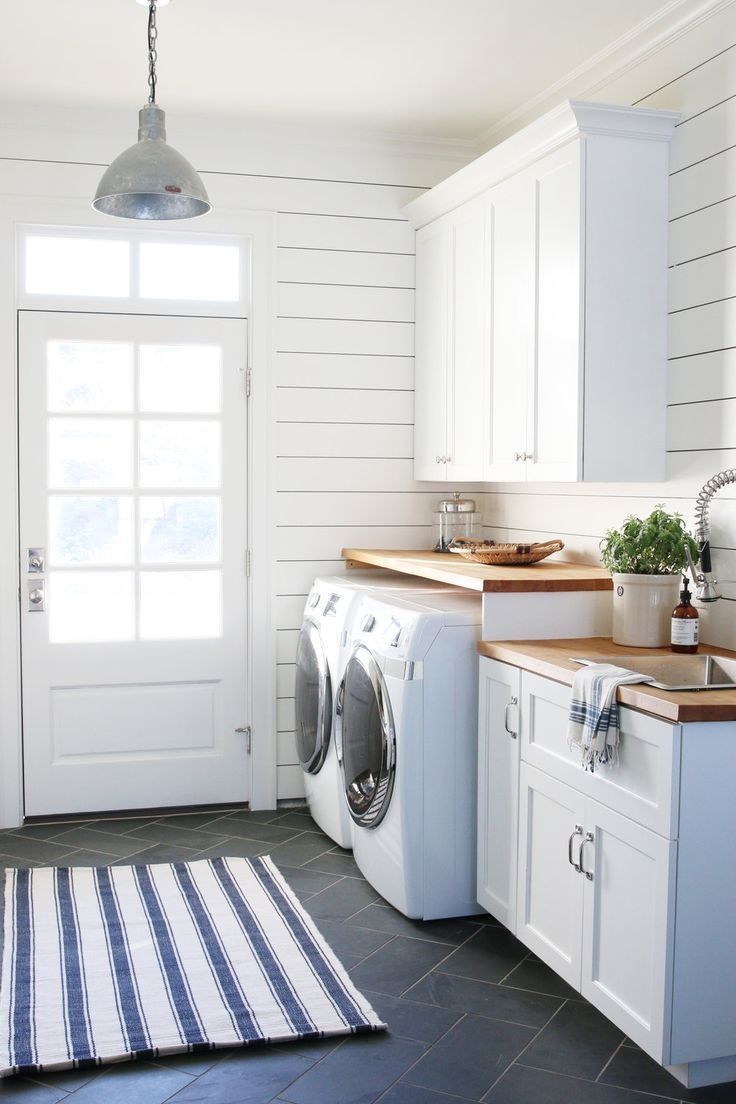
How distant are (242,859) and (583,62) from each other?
2861 mm

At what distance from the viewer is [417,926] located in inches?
122

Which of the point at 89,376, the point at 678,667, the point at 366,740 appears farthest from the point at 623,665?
the point at 89,376

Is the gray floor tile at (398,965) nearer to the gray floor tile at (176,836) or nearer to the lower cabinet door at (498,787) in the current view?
the lower cabinet door at (498,787)

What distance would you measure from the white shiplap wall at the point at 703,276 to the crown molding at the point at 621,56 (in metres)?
0.03

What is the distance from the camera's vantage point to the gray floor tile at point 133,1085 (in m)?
2.25

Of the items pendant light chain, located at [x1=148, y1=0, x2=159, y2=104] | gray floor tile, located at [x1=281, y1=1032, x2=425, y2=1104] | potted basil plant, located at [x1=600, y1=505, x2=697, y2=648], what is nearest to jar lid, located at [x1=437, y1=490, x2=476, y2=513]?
potted basil plant, located at [x1=600, y1=505, x2=697, y2=648]

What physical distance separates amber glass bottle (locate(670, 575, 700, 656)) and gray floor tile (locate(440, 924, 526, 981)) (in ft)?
3.11

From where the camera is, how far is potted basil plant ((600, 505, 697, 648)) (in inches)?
113

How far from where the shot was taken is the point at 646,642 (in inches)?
114

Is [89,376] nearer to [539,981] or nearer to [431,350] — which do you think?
[431,350]

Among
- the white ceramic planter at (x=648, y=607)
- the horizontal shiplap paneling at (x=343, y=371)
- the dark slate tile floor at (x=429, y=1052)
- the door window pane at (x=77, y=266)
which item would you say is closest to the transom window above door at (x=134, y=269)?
the door window pane at (x=77, y=266)

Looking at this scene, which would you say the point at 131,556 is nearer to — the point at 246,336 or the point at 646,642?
the point at 246,336

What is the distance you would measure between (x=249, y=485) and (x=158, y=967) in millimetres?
1918

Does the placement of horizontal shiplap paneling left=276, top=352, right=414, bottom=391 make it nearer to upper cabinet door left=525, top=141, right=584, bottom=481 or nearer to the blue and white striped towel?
upper cabinet door left=525, top=141, right=584, bottom=481
